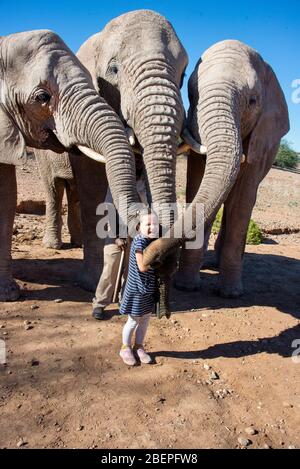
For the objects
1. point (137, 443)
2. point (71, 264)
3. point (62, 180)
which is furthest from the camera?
point (62, 180)

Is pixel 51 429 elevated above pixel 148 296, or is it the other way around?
pixel 148 296

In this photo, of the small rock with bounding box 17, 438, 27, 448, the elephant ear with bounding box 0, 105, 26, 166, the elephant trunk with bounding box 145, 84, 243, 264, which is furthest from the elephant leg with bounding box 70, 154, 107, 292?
the small rock with bounding box 17, 438, 27, 448

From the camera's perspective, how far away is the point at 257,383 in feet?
11.5

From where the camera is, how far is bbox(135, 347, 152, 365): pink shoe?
3.63 metres

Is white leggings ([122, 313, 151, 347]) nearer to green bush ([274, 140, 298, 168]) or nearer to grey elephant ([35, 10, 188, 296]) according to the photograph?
grey elephant ([35, 10, 188, 296])

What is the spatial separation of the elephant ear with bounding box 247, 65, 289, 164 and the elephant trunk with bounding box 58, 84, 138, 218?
1.74m

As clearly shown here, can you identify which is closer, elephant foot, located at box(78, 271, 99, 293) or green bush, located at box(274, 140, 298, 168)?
elephant foot, located at box(78, 271, 99, 293)

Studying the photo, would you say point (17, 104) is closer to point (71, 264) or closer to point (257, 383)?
point (71, 264)

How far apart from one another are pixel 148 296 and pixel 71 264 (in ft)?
10.2

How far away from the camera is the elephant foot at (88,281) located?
5234mm

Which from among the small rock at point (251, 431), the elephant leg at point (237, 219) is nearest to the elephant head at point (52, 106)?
the elephant leg at point (237, 219)

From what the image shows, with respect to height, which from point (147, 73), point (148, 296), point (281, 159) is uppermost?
point (281, 159)
